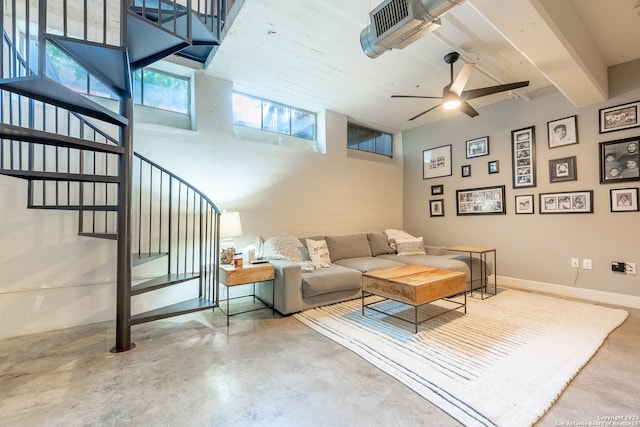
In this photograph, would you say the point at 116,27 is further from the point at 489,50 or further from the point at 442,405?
the point at 442,405

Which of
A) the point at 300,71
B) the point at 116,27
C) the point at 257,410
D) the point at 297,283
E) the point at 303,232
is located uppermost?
the point at 116,27

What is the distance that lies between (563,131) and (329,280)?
374 centimetres

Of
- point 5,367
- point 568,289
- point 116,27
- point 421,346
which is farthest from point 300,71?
point 568,289

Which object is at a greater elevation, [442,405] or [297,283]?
[297,283]

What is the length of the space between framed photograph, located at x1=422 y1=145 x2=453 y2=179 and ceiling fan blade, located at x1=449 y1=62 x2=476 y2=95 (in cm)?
225

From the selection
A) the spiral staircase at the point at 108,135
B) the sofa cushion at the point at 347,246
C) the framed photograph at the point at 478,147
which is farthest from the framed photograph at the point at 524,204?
the spiral staircase at the point at 108,135

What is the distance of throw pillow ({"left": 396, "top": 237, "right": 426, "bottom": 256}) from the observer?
4.56 m

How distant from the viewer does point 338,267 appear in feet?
11.8

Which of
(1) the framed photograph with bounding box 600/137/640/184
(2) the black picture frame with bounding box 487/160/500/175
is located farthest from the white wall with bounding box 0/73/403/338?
(1) the framed photograph with bounding box 600/137/640/184

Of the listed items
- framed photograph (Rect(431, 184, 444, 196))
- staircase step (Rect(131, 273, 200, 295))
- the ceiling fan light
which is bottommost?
staircase step (Rect(131, 273, 200, 295))

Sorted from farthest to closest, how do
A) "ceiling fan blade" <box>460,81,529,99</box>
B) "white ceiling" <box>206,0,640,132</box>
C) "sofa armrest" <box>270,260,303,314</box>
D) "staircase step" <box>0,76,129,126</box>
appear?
1. "sofa armrest" <box>270,260,303,314</box>
2. "ceiling fan blade" <box>460,81,529,99</box>
3. "white ceiling" <box>206,0,640,132</box>
4. "staircase step" <box>0,76,129,126</box>

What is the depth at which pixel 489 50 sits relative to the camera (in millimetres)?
3080

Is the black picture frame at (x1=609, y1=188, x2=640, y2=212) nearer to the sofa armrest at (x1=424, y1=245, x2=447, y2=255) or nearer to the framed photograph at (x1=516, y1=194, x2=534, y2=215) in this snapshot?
the framed photograph at (x1=516, y1=194, x2=534, y2=215)

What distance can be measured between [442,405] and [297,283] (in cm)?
182
